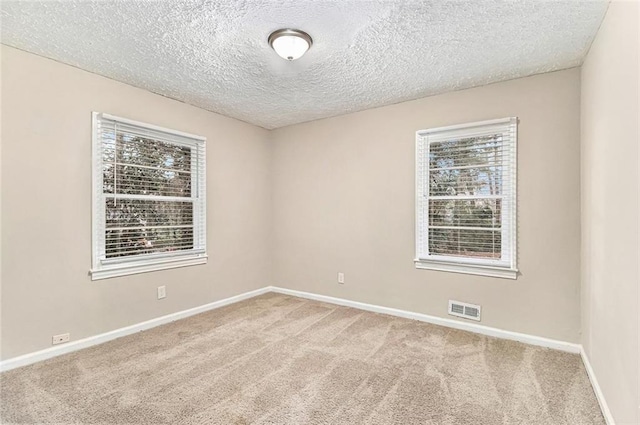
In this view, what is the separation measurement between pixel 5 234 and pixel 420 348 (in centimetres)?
344

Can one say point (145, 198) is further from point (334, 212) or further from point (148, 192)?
point (334, 212)

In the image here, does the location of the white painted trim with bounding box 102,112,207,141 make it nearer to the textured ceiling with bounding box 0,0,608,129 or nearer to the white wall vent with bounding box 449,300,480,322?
the textured ceiling with bounding box 0,0,608,129

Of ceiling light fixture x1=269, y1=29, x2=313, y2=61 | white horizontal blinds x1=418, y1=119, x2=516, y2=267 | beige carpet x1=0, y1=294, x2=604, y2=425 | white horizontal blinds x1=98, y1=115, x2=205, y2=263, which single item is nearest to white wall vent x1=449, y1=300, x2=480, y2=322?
beige carpet x1=0, y1=294, x2=604, y2=425

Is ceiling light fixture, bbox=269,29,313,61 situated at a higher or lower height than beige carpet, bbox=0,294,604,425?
higher

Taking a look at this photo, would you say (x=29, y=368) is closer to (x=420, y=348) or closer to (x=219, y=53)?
(x=219, y=53)

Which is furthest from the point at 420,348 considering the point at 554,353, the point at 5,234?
the point at 5,234

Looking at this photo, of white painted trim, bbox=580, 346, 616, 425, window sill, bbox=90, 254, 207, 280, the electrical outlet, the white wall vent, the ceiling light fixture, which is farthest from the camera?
the white wall vent

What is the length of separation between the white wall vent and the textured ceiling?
2206 millimetres

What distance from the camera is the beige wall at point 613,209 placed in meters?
1.46

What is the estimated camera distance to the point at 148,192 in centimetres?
326

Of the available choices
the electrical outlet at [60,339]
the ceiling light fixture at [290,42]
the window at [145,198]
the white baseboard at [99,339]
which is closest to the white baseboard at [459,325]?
the white baseboard at [99,339]

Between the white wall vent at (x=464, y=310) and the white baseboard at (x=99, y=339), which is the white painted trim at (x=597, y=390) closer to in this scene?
the white wall vent at (x=464, y=310)

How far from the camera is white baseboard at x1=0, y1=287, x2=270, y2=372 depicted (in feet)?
7.82

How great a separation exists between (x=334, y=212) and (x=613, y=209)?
2.76 meters
